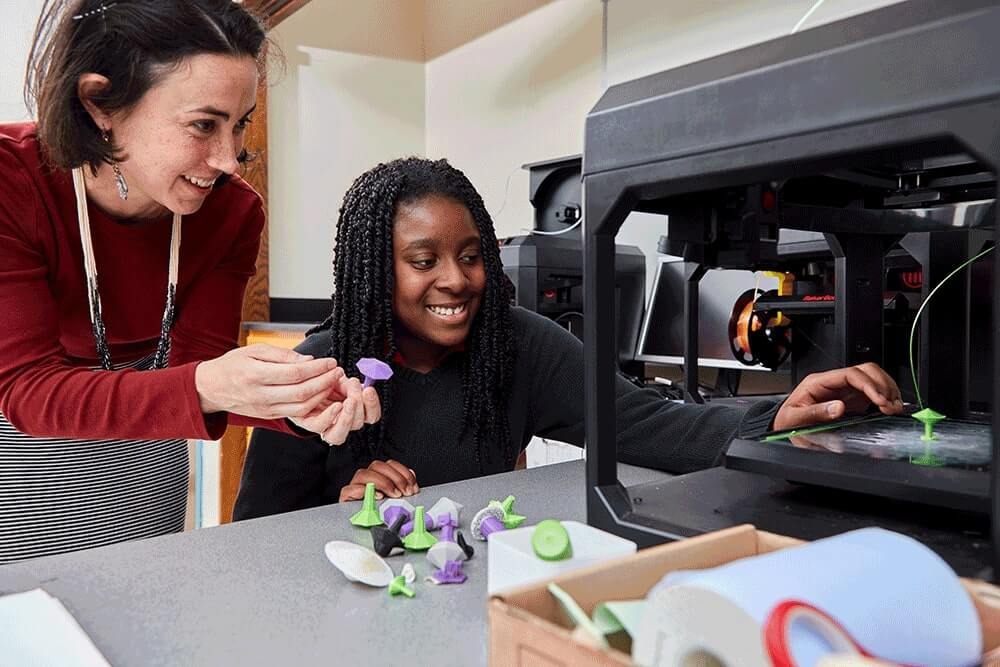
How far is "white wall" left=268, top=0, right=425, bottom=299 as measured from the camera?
327 centimetres

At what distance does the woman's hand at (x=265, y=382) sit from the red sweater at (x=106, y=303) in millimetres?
28

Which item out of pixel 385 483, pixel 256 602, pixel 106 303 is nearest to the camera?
pixel 256 602

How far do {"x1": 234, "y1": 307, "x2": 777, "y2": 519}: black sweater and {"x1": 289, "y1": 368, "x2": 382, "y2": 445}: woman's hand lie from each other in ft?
0.98

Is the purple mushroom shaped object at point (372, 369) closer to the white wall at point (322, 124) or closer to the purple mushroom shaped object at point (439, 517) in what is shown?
the purple mushroom shaped object at point (439, 517)

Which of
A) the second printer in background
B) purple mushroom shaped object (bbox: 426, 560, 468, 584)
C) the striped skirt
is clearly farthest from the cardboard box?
the second printer in background

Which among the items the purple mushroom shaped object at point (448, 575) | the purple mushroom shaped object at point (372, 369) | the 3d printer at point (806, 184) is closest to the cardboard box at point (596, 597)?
the 3d printer at point (806, 184)

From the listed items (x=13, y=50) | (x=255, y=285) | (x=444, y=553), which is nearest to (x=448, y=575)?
(x=444, y=553)

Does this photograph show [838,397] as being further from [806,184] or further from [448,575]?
[448,575]

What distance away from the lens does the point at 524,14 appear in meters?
3.11

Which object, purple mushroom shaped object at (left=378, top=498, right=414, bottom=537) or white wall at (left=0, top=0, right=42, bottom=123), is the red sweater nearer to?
purple mushroom shaped object at (left=378, top=498, right=414, bottom=537)

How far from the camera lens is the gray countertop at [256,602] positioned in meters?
0.54

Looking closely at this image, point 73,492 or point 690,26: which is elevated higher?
point 690,26

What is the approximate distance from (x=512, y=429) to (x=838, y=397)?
566mm

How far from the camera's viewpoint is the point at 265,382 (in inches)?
33.9
